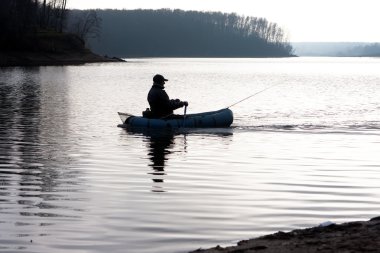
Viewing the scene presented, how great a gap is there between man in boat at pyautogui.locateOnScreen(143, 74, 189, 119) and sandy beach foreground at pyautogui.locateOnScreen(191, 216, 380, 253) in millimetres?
12730

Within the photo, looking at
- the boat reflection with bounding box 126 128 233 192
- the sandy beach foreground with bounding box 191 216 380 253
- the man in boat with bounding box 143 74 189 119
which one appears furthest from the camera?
the man in boat with bounding box 143 74 189 119

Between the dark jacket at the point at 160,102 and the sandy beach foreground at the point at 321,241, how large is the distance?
1283 centimetres

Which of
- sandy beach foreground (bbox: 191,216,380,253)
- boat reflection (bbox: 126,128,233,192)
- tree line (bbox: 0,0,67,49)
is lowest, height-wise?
boat reflection (bbox: 126,128,233,192)

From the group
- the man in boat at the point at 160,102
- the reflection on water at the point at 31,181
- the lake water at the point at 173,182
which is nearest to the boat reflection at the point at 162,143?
the lake water at the point at 173,182

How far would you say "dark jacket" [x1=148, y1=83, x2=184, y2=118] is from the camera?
2038 cm

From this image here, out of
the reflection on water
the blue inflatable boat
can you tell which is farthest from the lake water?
the blue inflatable boat

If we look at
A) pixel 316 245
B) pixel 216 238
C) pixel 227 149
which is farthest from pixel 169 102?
pixel 316 245

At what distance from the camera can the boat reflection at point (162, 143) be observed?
13238 millimetres

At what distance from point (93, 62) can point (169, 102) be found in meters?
102

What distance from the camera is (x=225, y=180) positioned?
1241 centimetres

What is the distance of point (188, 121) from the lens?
21781 millimetres

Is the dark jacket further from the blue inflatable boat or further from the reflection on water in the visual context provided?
the reflection on water

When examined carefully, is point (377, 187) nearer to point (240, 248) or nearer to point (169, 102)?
point (240, 248)

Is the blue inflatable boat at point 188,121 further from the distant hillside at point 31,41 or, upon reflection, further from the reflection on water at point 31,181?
the distant hillside at point 31,41
